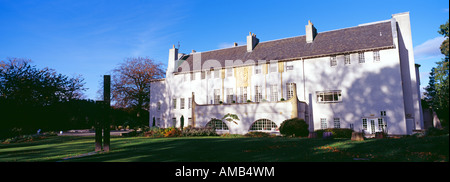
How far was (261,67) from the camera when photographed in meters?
34.8

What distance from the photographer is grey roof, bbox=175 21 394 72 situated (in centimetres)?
2977

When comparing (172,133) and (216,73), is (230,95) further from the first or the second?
(172,133)

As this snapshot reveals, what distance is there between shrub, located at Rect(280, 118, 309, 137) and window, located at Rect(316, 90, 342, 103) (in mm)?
6466

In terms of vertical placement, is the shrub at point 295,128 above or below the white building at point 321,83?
below

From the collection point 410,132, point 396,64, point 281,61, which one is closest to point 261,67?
point 281,61

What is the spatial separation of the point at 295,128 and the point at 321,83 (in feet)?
27.2

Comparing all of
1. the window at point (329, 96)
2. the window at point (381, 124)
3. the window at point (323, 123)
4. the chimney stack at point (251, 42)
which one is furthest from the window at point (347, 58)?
the chimney stack at point (251, 42)

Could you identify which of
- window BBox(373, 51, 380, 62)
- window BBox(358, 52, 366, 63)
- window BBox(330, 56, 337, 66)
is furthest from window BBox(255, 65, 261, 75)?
window BBox(373, 51, 380, 62)

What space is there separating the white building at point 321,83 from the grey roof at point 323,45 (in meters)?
0.10

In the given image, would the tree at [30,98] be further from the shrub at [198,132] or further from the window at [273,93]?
the window at [273,93]

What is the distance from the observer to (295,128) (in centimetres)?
2544

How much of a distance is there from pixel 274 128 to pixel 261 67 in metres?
8.32

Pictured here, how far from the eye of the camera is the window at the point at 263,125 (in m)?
30.9
